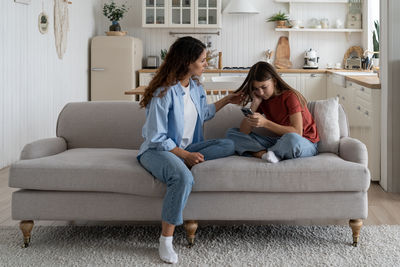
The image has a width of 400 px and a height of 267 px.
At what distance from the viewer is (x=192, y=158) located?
2.85 metres

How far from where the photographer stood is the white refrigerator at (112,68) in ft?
24.3

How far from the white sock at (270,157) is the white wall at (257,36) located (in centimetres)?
531

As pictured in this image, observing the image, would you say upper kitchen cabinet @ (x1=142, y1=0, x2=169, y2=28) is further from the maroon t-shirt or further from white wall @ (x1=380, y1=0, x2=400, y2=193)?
the maroon t-shirt

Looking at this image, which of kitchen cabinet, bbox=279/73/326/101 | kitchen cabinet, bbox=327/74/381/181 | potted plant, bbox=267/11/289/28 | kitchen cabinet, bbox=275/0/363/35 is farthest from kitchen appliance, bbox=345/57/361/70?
kitchen cabinet, bbox=327/74/381/181

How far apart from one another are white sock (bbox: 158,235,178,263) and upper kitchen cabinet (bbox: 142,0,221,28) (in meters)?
5.51

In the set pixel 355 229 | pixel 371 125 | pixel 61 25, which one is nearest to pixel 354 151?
pixel 355 229

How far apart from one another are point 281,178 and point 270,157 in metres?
0.13

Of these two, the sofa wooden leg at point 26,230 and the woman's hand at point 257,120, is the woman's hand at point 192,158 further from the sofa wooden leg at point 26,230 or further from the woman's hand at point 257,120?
the sofa wooden leg at point 26,230

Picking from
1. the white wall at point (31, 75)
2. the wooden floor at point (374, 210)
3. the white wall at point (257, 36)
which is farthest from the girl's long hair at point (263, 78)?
the white wall at point (257, 36)

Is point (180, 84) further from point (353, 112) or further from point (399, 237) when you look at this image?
point (353, 112)

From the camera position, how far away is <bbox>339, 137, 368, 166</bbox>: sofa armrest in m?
2.97

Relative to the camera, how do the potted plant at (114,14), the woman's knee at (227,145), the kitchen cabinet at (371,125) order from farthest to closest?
the potted plant at (114,14), the kitchen cabinet at (371,125), the woman's knee at (227,145)

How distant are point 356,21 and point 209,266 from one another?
239 inches

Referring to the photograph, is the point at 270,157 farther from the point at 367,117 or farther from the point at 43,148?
the point at 367,117
